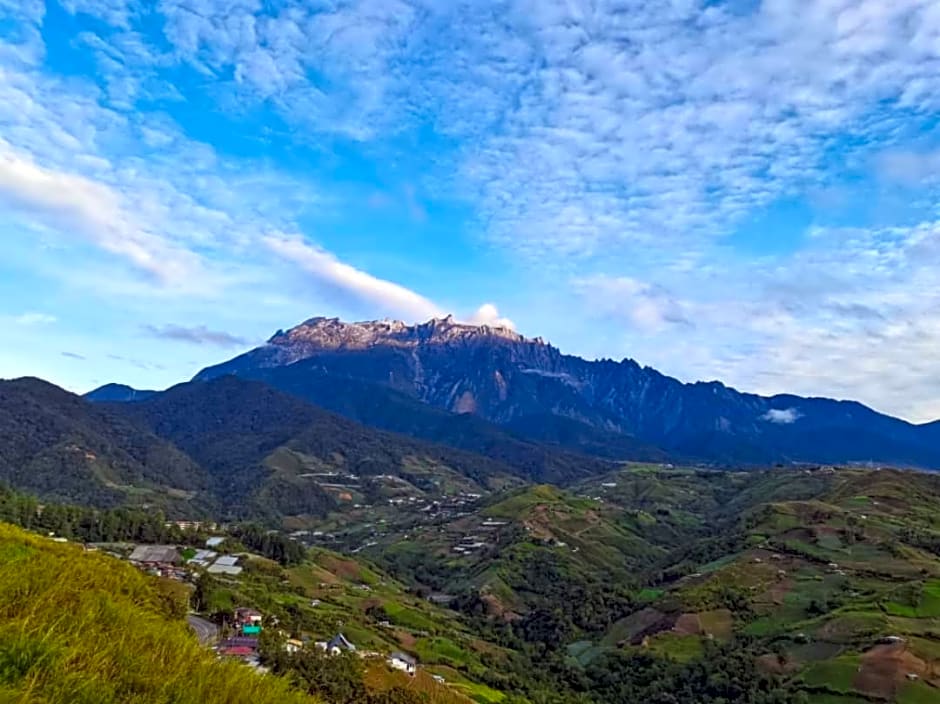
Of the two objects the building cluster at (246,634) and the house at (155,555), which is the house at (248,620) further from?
the house at (155,555)

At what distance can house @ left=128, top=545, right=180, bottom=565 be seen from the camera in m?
102

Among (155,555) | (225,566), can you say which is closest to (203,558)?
(225,566)

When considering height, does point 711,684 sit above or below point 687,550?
below

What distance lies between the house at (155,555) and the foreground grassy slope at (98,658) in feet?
333

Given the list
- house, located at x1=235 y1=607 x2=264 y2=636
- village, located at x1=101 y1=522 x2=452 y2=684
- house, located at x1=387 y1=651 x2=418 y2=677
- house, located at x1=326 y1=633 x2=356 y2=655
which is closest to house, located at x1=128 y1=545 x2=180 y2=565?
village, located at x1=101 y1=522 x2=452 y2=684

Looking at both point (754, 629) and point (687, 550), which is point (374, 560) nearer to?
point (687, 550)

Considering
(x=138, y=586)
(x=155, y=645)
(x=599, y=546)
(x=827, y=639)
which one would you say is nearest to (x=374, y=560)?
(x=599, y=546)

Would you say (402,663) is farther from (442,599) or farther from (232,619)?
(442,599)

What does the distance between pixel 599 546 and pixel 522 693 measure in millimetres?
104212

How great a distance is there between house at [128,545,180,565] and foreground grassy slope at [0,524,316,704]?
10164 cm

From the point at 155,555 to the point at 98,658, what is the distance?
11523 cm

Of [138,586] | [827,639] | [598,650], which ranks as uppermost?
[138,586]

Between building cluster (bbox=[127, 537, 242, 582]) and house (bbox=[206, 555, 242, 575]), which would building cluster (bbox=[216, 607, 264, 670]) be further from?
house (bbox=[206, 555, 242, 575])

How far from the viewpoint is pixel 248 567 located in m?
114
